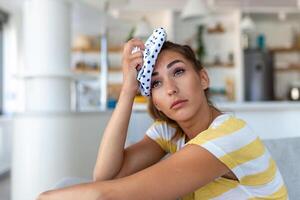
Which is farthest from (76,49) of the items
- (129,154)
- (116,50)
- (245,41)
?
(129,154)

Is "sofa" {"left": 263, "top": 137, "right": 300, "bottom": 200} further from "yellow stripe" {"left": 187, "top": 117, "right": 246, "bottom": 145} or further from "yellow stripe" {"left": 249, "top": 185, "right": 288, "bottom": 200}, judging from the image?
"yellow stripe" {"left": 187, "top": 117, "right": 246, "bottom": 145}

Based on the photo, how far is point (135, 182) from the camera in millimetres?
723

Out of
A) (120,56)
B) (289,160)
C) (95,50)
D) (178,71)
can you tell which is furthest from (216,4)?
(178,71)

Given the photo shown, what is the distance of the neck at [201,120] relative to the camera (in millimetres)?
947

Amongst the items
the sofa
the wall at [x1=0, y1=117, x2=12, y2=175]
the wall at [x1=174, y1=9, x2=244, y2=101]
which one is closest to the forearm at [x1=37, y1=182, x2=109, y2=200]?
the sofa

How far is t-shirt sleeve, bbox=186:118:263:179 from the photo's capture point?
758mm

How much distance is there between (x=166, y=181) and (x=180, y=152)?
75mm

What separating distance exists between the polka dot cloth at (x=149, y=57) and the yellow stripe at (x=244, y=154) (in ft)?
0.97

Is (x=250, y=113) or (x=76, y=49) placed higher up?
(x=76, y=49)

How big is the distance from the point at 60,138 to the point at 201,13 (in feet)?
7.11

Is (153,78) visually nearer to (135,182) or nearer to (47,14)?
(135,182)

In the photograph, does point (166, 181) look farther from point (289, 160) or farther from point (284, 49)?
point (284, 49)

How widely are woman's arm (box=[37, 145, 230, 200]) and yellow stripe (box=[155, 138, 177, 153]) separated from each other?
0.36 m

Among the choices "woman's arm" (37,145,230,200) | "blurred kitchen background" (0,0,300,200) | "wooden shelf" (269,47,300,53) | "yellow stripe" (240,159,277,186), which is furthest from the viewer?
"wooden shelf" (269,47,300,53)
